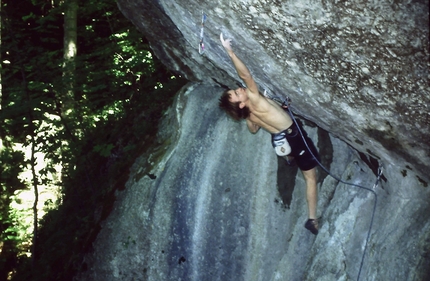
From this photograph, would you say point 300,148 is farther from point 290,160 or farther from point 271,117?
point 271,117

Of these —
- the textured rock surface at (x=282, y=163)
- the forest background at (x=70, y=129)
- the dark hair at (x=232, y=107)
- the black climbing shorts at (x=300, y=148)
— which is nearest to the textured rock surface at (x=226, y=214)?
the textured rock surface at (x=282, y=163)

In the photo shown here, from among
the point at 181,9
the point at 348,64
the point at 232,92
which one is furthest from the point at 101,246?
the point at 348,64

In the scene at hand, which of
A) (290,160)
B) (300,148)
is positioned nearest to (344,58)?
(300,148)

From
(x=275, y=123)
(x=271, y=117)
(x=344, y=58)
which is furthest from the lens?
(x=275, y=123)

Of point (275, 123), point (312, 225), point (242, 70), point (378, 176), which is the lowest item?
point (312, 225)

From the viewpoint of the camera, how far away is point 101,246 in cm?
696

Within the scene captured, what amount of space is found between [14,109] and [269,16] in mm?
5540

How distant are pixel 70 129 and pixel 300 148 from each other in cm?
549

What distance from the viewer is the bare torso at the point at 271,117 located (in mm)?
5215

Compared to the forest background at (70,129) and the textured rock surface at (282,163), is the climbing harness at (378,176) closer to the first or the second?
the textured rock surface at (282,163)

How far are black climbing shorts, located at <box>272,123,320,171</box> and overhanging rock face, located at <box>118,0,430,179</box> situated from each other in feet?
1.21

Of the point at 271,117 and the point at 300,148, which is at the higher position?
the point at 271,117

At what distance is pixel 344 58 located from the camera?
3.70 meters

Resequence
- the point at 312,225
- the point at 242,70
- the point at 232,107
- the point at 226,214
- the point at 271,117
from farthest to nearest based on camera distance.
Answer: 1. the point at 226,214
2. the point at 312,225
3. the point at 271,117
4. the point at 232,107
5. the point at 242,70
